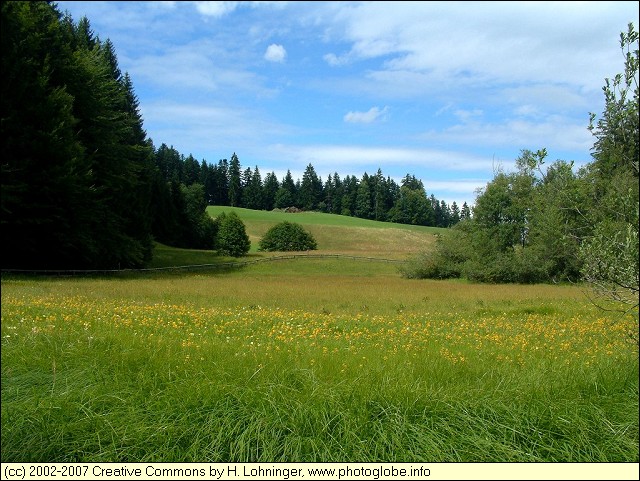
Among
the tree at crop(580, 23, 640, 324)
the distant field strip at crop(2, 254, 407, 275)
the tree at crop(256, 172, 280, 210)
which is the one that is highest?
the tree at crop(256, 172, 280, 210)

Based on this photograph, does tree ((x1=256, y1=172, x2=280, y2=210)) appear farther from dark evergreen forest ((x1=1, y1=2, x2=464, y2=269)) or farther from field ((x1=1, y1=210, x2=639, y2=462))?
field ((x1=1, y1=210, x2=639, y2=462))

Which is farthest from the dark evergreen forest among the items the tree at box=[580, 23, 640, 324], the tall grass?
the tree at box=[580, 23, 640, 324]

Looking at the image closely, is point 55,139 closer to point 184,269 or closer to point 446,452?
point 446,452

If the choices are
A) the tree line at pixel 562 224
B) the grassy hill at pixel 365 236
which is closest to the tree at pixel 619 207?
the tree line at pixel 562 224

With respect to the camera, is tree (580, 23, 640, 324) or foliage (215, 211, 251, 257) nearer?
tree (580, 23, 640, 324)

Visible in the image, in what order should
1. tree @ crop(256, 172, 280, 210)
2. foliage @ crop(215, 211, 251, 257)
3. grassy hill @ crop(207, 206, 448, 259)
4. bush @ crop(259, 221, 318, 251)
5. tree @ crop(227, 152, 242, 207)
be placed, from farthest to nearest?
grassy hill @ crop(207, 206, 448, 259) → bush @ crop(259, 221, 318, 251) → foliage @ crop(215, 211, 251, 257) → tree @ crop(256, 172, 280, 210) → tree @ crop(227, 152, 242, 207)

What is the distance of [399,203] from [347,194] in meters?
13.2

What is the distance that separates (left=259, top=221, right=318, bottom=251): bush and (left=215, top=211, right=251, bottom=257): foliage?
11.7 metres

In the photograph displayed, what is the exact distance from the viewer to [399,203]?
7706 centimetres

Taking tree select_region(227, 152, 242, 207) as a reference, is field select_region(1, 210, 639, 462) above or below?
below

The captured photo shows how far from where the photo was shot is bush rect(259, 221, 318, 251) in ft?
203

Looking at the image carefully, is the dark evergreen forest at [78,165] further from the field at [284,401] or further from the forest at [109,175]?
the field at [284,401]

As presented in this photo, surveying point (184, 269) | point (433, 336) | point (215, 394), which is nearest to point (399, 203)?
point (184, 269)

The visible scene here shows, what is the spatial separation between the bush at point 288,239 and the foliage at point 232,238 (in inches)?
459
